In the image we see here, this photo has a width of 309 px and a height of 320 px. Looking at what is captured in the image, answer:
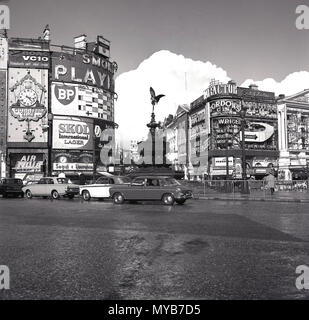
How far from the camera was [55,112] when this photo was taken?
55.1 m

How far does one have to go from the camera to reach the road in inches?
186

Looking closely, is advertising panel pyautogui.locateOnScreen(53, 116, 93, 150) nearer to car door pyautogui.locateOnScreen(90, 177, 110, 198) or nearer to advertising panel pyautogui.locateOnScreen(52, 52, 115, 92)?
advertising panel pyautogui.locateOnScreen(52, 52, 115, 92)

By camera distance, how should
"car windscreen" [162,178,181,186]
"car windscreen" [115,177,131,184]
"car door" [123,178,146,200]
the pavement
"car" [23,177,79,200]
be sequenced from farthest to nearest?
"car" [23,177,79,200], the pavement, "car windscreen" [115,177,131,184], "car door" [123,178,146,200], "car windscreen" [162,178,181,186]

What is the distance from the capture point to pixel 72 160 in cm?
5556

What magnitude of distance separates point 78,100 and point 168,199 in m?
41.0

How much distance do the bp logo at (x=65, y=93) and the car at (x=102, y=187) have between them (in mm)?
34477

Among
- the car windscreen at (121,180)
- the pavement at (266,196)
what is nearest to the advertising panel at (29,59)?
the pavement at (266,196)

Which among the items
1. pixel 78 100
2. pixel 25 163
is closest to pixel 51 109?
pixel 78 100

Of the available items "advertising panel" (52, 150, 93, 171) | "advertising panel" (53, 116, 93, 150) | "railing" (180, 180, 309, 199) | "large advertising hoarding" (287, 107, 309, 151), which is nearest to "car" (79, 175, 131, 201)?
"railing" (180, 180, 309, 199)

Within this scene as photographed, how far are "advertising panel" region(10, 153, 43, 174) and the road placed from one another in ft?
146

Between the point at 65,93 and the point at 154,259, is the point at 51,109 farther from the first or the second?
the point at 154,259

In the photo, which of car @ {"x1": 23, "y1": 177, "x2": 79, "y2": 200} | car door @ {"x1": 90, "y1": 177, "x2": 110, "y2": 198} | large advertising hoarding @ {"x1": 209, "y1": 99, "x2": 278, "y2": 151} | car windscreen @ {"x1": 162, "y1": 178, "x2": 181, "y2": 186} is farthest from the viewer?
large advertising hoarding @ {"x1": 209, "y1": 99, "x2": 278, "y2": 151}
